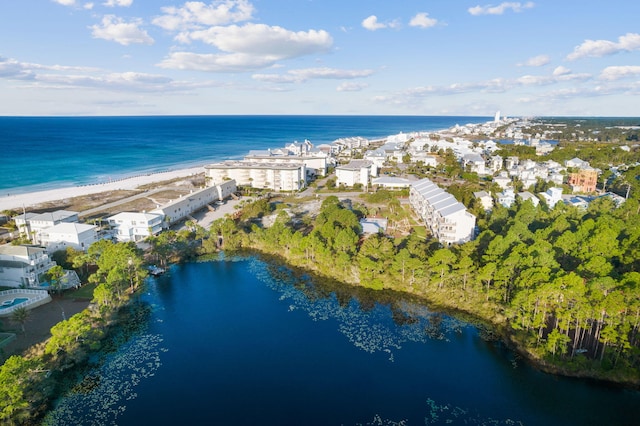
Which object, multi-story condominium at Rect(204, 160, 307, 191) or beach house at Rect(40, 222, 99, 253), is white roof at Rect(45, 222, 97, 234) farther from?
multi-story condominium at Rect(204, 160, 307, 191)

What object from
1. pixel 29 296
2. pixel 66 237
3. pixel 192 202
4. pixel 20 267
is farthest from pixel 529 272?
pixel 192 202

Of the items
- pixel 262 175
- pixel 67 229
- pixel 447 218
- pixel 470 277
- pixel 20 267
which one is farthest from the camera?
pixel 262 175

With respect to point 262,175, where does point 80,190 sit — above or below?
below

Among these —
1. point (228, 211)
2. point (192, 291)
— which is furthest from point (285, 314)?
point (228, 211)

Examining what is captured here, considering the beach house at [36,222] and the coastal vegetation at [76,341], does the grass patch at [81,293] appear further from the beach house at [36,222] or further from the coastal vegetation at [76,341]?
the beach house at [36,222]

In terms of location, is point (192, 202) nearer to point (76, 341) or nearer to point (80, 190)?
point (80, 190)

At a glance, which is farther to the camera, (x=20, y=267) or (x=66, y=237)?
(x=66, y=237)

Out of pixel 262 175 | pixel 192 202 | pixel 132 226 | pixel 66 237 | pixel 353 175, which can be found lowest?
pixel 132 226
